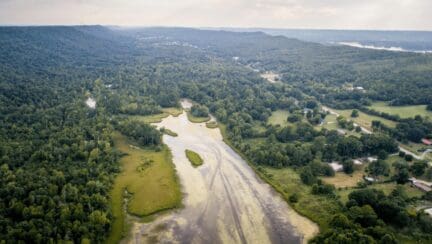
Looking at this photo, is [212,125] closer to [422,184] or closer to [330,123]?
[330,123]

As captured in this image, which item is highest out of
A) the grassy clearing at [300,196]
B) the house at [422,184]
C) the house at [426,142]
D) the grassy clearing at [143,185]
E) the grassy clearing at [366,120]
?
the house at [426,142]

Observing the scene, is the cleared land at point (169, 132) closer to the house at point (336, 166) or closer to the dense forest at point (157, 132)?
the dense forest at point (157, 132)

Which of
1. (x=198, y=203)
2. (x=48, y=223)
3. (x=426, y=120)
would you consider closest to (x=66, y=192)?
(x=48, y=223)

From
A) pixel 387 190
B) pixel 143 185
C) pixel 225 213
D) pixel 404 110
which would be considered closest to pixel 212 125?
pixel 143 185

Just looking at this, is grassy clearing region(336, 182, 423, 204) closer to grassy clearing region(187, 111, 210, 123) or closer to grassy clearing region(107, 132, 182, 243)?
grassy clearing region(107, 132, 182, 243)

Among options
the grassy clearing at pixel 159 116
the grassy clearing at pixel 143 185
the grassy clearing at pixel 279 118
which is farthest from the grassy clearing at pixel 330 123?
the grassy clearing at pixel 143 185
